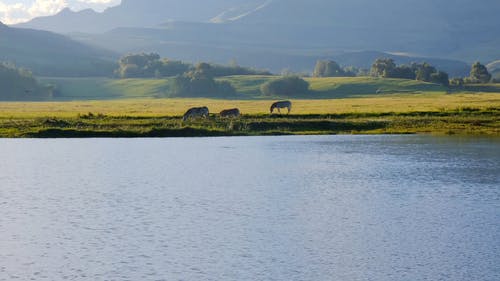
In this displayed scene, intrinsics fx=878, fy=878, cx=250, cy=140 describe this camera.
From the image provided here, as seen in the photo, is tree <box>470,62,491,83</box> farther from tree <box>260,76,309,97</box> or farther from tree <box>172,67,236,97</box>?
tree <box>172,67,236,97</box>

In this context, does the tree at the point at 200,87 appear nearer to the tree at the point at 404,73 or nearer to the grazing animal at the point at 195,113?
the tree at the point at 404,73

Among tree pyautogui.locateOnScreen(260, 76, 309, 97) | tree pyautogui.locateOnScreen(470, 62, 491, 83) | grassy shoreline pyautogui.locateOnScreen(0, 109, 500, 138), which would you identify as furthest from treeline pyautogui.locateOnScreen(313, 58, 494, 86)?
grassy shoreline pyautogui.locateOnScreen(0, 109, 500, 138)

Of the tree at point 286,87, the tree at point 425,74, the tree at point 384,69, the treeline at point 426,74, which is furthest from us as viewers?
the tree at point 384,69

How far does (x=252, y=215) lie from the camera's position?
2922 cm

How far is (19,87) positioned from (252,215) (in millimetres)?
135473

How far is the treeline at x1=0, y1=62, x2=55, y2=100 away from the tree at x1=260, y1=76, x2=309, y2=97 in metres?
38.8

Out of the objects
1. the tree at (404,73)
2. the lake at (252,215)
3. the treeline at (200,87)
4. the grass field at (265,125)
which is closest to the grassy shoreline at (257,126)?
the grass field at (265,125)

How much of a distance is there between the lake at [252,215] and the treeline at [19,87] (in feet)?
349

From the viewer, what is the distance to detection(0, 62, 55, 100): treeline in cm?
15325

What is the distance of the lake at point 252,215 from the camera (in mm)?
22203

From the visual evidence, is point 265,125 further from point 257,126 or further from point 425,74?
point 425,74

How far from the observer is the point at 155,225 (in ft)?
90.5

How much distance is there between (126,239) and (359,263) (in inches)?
279

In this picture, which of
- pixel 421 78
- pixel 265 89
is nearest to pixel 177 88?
pixel 265 89
